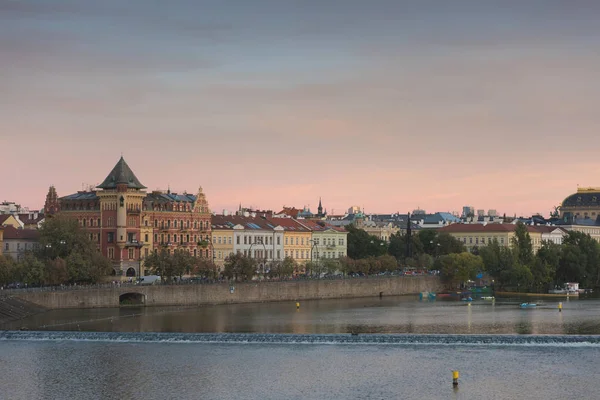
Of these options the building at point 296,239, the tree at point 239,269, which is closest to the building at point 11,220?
the tree at point 239,269

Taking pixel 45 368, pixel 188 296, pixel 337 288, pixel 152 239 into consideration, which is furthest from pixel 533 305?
pixel 45 368

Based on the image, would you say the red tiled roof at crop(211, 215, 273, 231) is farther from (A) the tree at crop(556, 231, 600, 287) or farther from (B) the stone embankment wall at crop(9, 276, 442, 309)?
(A) the tree at crop(556, 231, 600, 287)

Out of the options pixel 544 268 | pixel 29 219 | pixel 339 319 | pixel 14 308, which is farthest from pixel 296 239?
pixel 14 308

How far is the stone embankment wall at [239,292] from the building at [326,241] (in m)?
20.2

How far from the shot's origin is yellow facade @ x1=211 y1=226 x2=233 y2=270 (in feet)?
458

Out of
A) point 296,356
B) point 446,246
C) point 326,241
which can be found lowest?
point 296,356

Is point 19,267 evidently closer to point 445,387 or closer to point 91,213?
point 91,213

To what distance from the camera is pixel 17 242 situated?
124 m

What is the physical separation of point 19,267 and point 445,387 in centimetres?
5591

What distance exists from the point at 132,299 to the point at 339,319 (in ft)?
74.6

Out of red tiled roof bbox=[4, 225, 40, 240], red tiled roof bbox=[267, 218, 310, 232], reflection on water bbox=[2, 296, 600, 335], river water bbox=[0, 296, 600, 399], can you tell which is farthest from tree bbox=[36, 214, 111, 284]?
red tiled roof bbox=[267, 218, 310, 232]

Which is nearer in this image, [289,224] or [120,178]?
[120,178]

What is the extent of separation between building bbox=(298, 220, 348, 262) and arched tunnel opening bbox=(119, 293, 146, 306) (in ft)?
159

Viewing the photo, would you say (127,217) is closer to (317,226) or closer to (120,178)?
(120,178)
